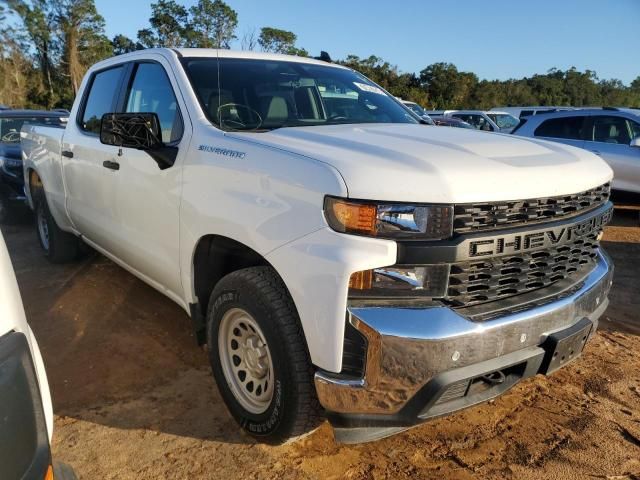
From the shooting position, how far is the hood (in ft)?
6.68

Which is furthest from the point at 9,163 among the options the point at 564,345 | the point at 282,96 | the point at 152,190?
the point at 564,345

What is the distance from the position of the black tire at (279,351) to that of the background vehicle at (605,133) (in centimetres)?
721

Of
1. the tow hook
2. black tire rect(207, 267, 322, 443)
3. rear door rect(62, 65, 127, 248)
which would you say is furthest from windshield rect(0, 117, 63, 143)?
the tow hook

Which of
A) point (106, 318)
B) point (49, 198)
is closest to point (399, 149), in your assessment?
point (106, 318)

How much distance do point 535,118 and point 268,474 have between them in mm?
8545

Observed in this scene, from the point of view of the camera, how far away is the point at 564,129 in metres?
8.98

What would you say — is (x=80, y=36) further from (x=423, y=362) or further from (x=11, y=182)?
(x=423, y=362)

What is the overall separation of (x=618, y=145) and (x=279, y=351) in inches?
318

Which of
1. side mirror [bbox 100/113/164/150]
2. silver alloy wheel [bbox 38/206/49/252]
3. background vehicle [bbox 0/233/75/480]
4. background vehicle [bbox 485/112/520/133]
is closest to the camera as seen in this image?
background vehicle [bbox 0/233/75/480]

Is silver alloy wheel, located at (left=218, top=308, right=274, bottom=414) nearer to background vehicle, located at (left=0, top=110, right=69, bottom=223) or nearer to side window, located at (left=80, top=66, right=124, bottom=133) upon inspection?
side window, located at (left=80, top=66, right=124, bottom=133)

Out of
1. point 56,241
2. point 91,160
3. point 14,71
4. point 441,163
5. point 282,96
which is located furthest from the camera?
point 14,71

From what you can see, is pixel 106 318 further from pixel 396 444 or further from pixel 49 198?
pixel 396 444

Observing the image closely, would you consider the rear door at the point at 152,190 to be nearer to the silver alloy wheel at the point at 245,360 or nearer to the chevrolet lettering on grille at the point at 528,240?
the silver alloy wheel at the point at 245,360

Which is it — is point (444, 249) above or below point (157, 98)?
below
